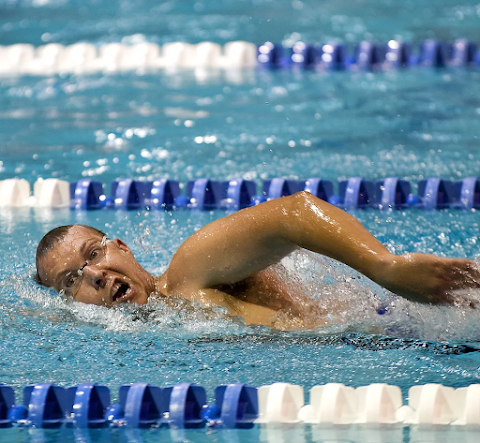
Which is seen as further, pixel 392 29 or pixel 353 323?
pixel 392 29

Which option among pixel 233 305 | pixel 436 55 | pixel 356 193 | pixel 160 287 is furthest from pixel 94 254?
pixel 436 55

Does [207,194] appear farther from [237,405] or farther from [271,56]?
[271,56]

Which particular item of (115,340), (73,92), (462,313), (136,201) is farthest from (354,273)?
(73,92)

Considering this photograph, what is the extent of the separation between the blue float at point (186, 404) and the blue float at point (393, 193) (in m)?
2.16

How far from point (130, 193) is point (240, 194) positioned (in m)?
0.60

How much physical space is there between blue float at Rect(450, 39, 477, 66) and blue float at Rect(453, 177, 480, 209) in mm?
2623

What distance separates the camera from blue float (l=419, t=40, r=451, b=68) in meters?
6.66

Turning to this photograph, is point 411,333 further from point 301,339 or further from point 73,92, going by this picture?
point 73,92

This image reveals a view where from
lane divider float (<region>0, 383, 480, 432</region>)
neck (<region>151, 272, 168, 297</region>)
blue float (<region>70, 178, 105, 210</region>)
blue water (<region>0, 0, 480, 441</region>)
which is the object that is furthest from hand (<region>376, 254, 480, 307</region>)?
blue float (<region>70, 178, 105, 210</region>)

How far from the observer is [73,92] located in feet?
21.2

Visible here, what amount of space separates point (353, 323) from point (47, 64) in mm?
5043

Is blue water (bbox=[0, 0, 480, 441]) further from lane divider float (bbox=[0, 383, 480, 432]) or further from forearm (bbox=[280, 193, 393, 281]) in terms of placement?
forearm (bbox=[280, 193, 393, 281])

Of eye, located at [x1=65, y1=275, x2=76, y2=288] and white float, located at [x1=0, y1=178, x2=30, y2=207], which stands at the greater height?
white float, located at [x1=0, y1=178, x2=30, y2=207]

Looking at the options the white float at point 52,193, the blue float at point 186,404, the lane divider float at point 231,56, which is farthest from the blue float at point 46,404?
the lane divider float at point 231,56
